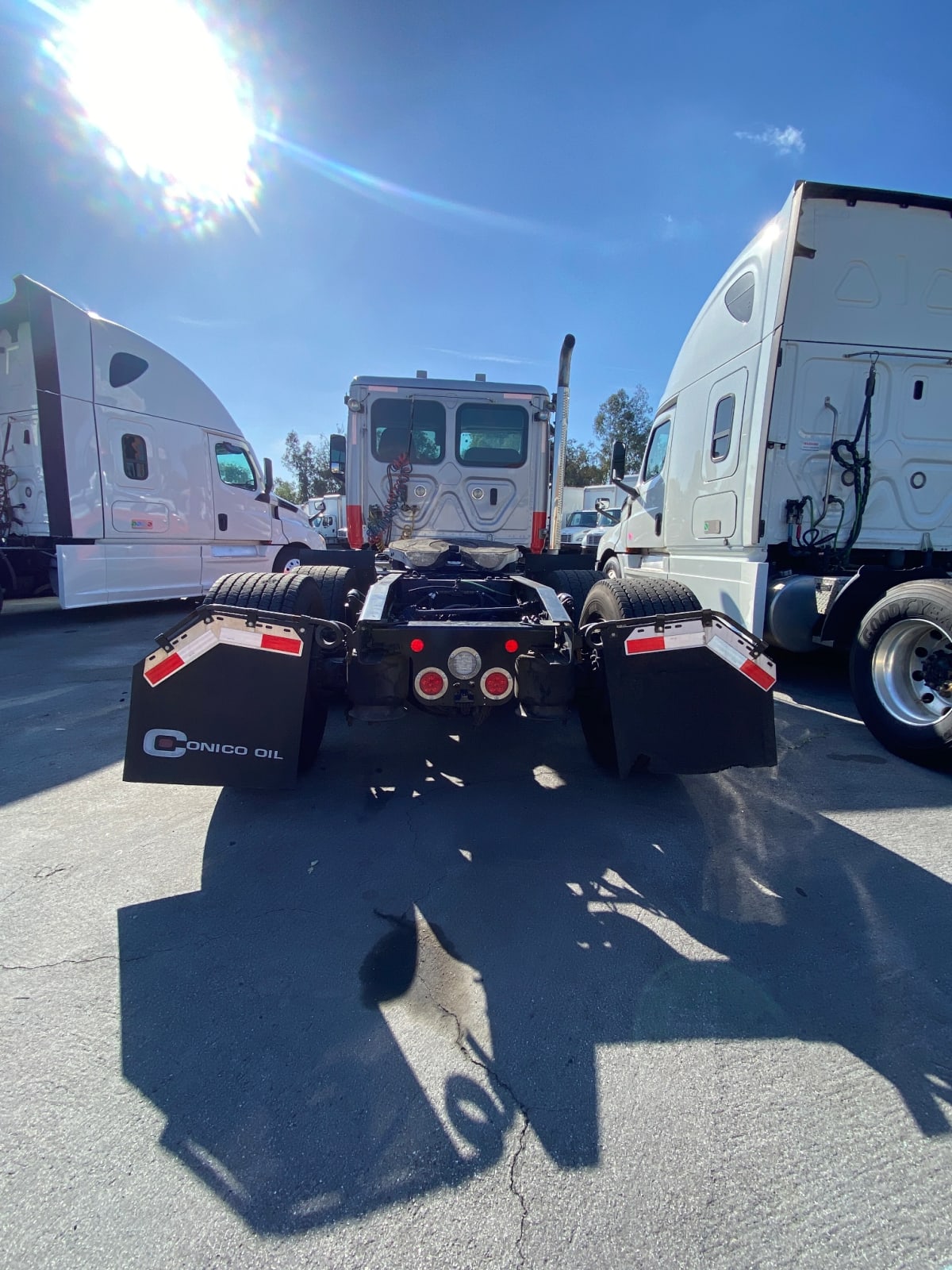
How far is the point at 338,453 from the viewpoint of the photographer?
711 centimetres

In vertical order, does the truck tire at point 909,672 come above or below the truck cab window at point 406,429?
below

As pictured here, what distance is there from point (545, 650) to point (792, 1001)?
1.73 metres

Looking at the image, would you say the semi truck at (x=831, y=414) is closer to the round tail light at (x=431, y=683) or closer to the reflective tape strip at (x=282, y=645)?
the round tail light at (x=431, y=683)

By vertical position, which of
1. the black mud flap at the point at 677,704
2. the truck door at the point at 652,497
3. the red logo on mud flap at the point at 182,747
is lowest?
the red logo on mud flap at the point at 182,747

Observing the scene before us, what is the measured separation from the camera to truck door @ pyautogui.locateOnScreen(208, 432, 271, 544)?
9.99 m

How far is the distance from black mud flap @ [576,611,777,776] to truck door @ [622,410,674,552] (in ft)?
14.6

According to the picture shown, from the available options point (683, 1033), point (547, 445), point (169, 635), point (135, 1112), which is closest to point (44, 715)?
point (169, 635)

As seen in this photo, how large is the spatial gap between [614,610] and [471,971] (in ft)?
7.12

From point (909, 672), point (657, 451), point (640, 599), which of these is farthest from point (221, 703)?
point (657, 451)

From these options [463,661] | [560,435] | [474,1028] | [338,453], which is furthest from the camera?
[338,453]

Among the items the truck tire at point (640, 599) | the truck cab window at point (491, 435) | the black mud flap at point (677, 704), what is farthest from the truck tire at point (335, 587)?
the truck cab window at point (491, 435)

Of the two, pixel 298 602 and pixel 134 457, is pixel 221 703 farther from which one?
pixel 134 457

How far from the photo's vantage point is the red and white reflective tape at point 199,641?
8.70 feet

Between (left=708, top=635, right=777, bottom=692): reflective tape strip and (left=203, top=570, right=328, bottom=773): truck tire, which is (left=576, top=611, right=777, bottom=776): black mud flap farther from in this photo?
(left=203, top=570, right=328, bottom=773): truck tire
